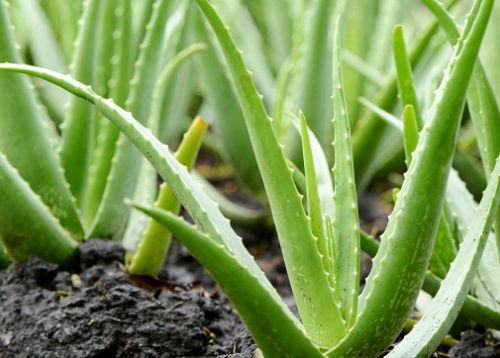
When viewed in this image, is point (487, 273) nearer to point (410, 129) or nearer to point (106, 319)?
point (410, 129)

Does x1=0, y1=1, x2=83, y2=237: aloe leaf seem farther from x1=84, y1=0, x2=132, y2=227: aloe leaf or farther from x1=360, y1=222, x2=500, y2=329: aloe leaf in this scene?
x1=360, y1=222, x2=500, y2=329: aloe leaf

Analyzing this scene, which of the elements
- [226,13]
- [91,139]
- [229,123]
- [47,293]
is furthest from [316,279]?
[226,13]

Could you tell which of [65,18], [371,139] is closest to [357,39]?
[371,139]

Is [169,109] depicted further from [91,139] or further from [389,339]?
[389,339]

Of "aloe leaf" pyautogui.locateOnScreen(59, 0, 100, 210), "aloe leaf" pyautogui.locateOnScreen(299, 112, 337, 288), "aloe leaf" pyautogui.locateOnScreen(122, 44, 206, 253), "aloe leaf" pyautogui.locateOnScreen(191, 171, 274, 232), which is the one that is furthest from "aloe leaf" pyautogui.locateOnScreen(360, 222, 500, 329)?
"aloe leaf" pyautogui.locateOnScreen(191, 171, 274, 232)

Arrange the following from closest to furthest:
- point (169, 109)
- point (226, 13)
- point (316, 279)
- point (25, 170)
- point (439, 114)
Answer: point (439, 114) < point (316, 279) < point (25, 170) < point (169, 109) < point (226, 13)

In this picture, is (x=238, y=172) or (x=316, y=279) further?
(x=238, y=172)
